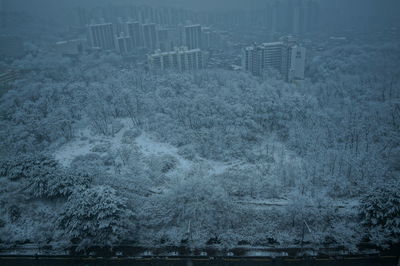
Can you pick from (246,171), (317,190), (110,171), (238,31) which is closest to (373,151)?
(317,190)

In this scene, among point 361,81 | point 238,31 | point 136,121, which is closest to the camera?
point 136,121

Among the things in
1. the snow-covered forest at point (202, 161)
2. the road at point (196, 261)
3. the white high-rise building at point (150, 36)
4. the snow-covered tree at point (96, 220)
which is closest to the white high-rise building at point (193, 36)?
the white high-rise building at point (150, 36)

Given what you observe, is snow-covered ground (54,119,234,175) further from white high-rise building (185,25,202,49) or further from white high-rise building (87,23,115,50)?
white high-rise building (87,23,115,50)

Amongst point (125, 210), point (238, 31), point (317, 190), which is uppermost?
point (238, 31)

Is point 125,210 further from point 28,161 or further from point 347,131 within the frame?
point 347,131

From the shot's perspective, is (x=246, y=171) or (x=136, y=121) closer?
(x=246, y=171)

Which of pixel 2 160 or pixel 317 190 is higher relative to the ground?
pixel 2 160

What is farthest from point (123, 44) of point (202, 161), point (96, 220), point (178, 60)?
point (96, 220)
